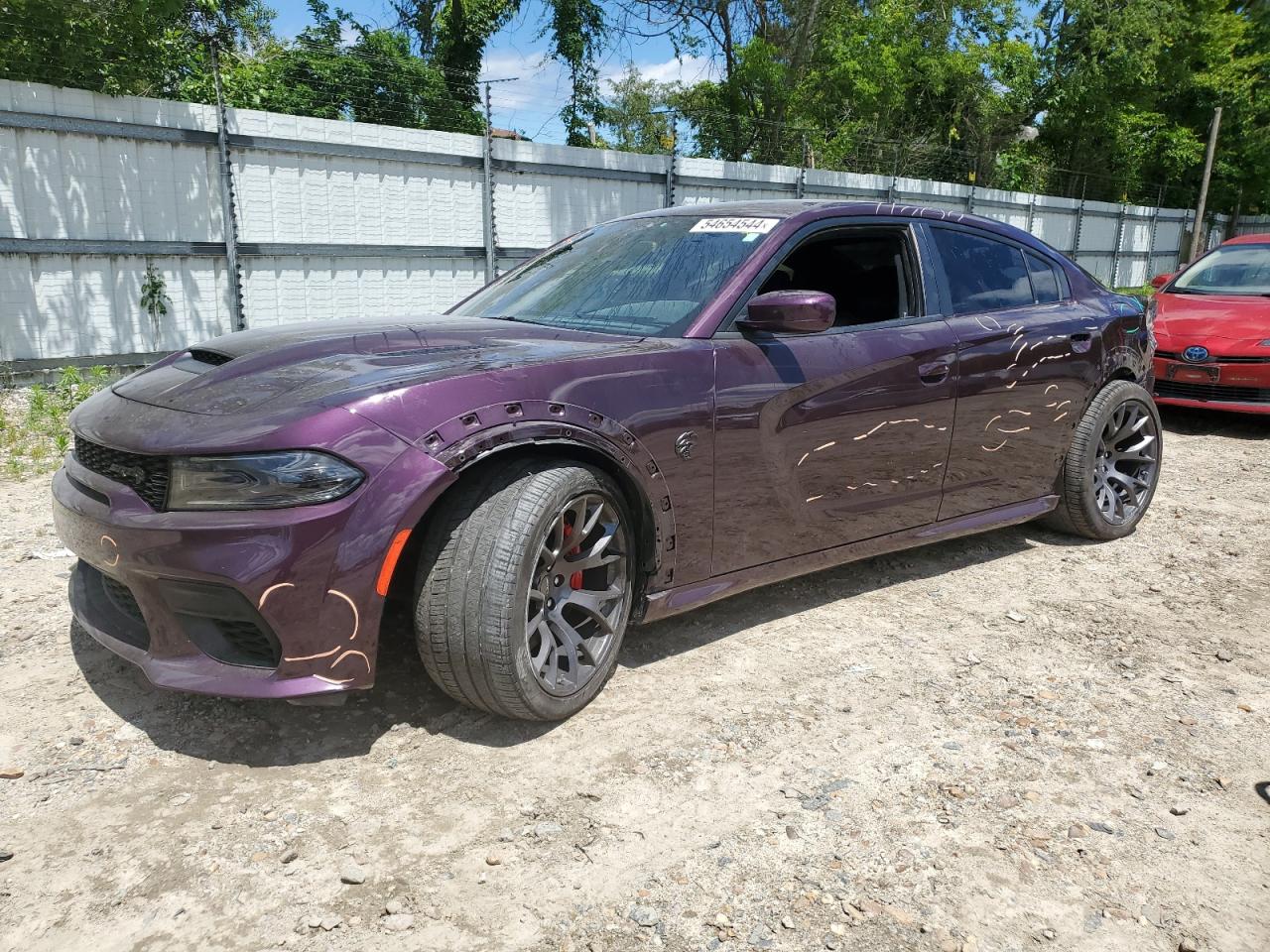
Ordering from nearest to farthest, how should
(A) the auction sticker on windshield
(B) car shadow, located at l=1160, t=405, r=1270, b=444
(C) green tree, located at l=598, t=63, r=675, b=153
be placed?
(A) the auction sticker on windshield → (B) car shadow, located at l=1160, t=405, r=1270, b=444 → (C) green tree, located at l=598, t=63, r=675, b=153

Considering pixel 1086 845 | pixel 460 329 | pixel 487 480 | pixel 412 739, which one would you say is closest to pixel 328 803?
pixel 412 739

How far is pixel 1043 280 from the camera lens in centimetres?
461

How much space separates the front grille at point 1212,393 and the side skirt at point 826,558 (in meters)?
3.97

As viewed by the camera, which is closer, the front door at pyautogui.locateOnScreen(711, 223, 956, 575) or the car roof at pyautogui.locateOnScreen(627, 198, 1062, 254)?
the front door at pyautogui.locateOnScreen(711, 223, 956, 575)

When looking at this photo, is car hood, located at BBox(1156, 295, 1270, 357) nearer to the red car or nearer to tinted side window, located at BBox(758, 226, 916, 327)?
the red car

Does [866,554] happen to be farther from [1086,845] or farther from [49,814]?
[49,814]

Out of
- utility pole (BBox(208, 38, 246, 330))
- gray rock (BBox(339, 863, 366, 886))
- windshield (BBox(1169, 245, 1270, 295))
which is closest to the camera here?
gray rock (BBox(339, 863, 366, 886))

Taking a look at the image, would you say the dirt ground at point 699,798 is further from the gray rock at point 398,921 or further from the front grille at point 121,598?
the front grille at point 121,598

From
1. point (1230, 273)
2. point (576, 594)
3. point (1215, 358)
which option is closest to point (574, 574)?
point (576, 594)

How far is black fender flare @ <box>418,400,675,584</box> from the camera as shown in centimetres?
257

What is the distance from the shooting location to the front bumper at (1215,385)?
7383 millimetres

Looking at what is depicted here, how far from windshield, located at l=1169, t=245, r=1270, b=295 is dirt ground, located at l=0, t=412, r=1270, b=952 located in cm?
581

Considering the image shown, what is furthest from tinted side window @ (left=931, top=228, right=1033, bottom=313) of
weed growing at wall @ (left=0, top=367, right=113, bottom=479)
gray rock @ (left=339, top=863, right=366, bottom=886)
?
weed growing at wall @ (left=0, top=367, right=113, bottom=479)

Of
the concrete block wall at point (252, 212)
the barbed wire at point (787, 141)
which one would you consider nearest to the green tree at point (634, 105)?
the barbed wire at point (787, 141)
